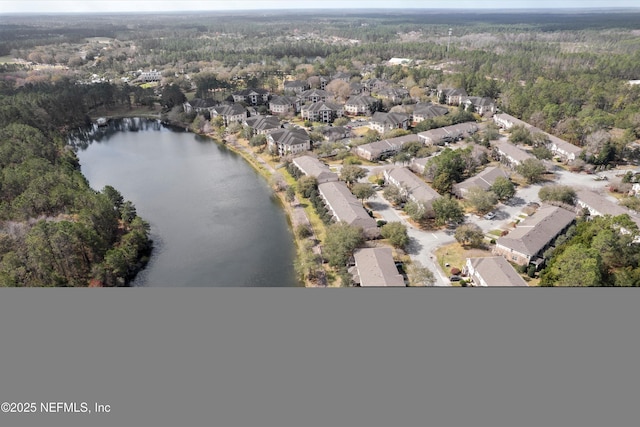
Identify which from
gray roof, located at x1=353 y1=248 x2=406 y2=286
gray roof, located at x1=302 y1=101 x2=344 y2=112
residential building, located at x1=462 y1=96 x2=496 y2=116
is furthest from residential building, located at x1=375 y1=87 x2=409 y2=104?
gray roof, located at x1=353 y1=248 x2=406 y2=286

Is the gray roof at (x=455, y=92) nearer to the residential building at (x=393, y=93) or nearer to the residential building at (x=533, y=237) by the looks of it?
the residential building at (x=393, y=93)

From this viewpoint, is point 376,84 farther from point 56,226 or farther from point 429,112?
point 56,226

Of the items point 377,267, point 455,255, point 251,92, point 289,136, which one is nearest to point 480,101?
point 289,136

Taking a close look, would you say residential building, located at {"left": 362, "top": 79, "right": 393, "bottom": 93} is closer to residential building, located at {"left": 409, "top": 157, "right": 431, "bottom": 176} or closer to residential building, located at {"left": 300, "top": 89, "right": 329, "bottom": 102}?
residential building, located at {"left": 300, "top": 89, "right": 329, "bottom": 102}

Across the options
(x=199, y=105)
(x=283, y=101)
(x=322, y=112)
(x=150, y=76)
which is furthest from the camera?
(x=150, y=76)

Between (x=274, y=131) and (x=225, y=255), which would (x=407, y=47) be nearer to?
(x=274, y=131)

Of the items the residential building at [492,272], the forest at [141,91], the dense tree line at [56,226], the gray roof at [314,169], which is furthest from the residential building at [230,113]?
the residential building at [492,272]
